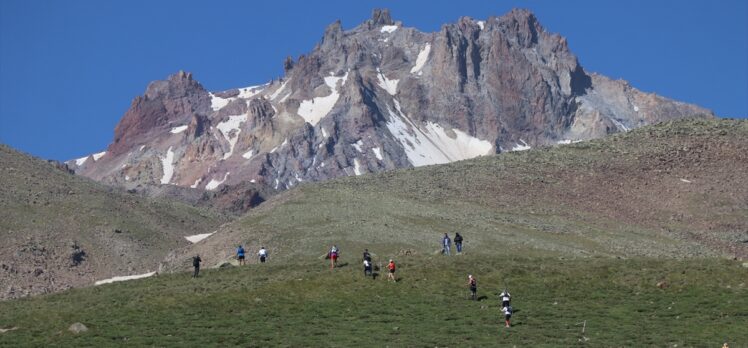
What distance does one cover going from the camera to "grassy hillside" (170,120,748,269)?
107 metres

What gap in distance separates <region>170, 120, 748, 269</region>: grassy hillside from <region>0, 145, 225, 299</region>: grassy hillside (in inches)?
761

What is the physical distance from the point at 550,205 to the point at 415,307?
65.5m

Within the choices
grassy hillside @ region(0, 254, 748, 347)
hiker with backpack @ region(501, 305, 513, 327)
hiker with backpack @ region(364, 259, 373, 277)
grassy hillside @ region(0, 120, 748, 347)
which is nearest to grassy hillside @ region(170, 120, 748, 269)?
grassy hillside @ region(0, 120, 748, 347)

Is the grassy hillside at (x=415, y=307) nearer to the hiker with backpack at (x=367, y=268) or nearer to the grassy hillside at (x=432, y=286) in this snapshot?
the grassy hillside at (x=432, y=286)

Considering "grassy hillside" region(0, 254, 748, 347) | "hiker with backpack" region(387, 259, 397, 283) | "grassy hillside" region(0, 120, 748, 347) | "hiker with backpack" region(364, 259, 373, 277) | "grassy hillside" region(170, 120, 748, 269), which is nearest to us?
"grassy hillside" region(0, 254, 748, 347)

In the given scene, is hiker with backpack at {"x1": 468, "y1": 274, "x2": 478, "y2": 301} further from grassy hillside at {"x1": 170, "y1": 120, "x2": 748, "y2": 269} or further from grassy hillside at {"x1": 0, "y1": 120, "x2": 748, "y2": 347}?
grassy hillside at {"x1": 170, "y1": 120, "x2": 748, "y2": 269}

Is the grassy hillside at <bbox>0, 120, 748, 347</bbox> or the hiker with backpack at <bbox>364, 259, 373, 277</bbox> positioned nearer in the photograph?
the grassy hillside at <bbox>0, 120, 748, 347</bbox>

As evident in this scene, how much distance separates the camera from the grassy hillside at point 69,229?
435 ft

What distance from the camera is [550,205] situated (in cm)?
13025

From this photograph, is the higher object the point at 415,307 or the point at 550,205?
the point at 550,205

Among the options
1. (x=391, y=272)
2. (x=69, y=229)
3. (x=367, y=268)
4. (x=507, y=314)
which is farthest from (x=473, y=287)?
(x=69, y=229)

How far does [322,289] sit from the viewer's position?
70688mm

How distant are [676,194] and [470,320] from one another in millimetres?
75418

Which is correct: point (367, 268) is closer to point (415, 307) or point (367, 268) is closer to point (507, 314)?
point (415, 307)
